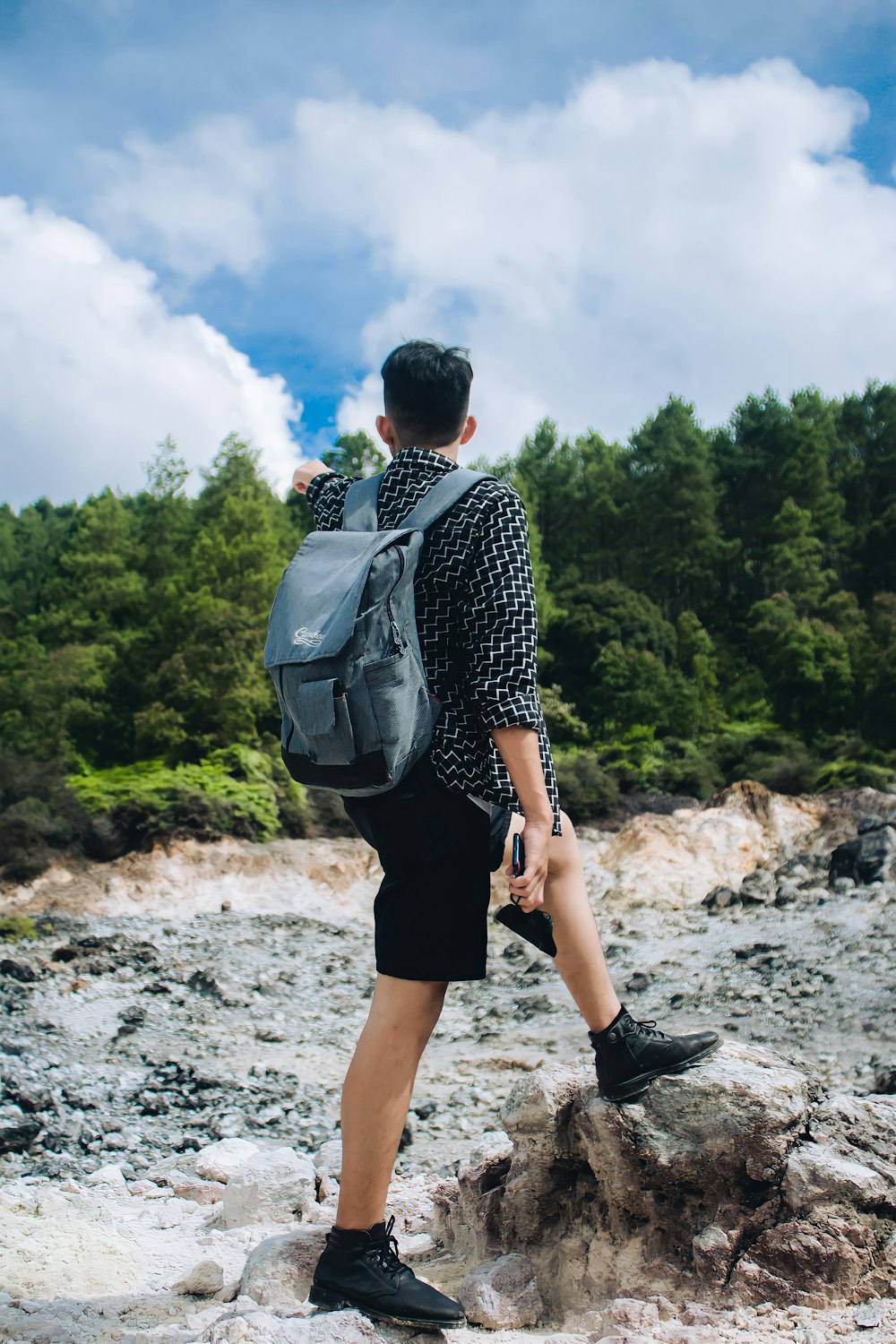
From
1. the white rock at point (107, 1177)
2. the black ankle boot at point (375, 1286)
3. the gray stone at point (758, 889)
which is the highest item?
the black ankle boot at point (375, 1286)

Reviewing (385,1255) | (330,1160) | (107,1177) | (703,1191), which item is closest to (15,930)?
(107,1177)

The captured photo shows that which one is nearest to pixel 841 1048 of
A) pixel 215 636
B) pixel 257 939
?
pixel 257 939

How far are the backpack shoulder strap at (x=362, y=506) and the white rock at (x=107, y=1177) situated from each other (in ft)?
11.5

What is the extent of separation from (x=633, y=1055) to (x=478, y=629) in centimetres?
116

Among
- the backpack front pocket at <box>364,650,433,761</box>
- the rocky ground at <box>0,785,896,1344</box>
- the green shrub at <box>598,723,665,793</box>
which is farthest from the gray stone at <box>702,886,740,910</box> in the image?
the backpack front pocket at <box>364,650,433,761</box>

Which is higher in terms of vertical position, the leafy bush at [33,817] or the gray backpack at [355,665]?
the gray backpack at [355,665]

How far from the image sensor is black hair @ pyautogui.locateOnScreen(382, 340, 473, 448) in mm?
2242

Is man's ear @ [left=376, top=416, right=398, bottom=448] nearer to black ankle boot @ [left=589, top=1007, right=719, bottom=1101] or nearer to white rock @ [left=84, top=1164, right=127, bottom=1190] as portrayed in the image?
black ankle boot @ [left=589, top=1007, right=719, bottom=1101]

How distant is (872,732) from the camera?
19594 millimetres

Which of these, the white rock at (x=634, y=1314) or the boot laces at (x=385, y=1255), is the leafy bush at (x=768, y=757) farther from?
the boot laces at (x=385, y=1255)

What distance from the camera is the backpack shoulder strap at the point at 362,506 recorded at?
2328 millimetres

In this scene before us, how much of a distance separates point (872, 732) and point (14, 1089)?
57.8 feet

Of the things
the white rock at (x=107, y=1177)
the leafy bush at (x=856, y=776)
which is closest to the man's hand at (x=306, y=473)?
the white rock at (x=107, y=1177)

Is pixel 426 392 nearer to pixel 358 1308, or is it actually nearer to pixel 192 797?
pixel 358 1308
